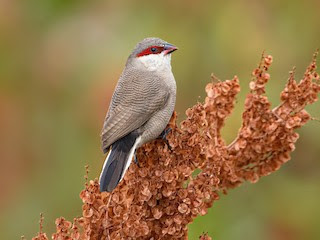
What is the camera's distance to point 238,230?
7.25m

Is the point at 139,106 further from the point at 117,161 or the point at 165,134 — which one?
the point at 117,161

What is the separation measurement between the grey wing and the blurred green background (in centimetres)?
105

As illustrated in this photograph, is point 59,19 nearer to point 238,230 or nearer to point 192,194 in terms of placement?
point 238,230

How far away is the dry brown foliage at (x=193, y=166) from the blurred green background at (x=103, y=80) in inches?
54.4

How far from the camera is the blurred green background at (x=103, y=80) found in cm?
764

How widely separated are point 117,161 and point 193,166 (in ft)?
1.66

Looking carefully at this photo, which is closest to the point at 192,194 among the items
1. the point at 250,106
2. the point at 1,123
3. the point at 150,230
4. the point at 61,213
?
Result: the point at 150,230

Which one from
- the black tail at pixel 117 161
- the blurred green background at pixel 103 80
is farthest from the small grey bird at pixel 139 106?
the blurred green background at pixel 103 80

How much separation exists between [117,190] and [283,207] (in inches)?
105

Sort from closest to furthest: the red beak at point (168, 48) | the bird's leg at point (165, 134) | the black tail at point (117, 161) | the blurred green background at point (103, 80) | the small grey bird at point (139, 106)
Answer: the black tail at point (117, 161) < the bird's leg at point (165, 134) < the small grey bird at point (139, 106) < the red beak at point (168, 48) < the blurred green background at point (103, 80)

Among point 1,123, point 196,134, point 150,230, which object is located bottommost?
point 150,230

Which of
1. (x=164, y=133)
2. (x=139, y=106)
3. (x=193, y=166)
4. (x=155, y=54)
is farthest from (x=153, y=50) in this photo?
(x=193, y=166)

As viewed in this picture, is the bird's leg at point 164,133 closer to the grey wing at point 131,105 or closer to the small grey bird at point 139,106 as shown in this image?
the small grey bird at point 139,106

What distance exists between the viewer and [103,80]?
26.0 feet
